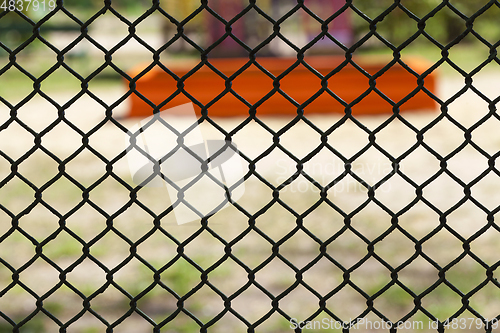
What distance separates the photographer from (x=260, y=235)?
2582mm

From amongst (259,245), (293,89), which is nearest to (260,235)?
(259,245)

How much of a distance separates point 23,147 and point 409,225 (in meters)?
5.33

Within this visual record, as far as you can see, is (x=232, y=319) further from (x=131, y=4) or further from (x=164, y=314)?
(x=131, y=4)

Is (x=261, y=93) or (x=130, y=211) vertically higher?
(x=261, y=93)

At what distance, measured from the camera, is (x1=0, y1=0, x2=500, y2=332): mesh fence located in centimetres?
158

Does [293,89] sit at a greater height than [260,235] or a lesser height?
greater

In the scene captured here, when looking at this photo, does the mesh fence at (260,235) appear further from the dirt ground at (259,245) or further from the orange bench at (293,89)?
the orange bench at (293,89)

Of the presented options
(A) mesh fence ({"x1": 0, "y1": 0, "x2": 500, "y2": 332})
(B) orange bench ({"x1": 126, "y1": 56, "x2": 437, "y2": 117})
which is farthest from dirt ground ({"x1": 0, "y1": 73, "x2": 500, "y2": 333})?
(B) orange bench ({"x1": 126, "y1": 56, "x2": 437, "y2": 117})

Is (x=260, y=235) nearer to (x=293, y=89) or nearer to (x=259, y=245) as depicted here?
(x=259, y=245)

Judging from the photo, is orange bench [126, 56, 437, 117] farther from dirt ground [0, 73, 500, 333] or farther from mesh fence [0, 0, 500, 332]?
mesh fence [0, 0, 500, 332]

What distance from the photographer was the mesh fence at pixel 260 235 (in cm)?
158

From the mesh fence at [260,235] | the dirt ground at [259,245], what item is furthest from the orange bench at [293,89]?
the mesh fence at [260,235]

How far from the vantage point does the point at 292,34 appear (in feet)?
57.3

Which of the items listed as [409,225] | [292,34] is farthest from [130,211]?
[292,34]
